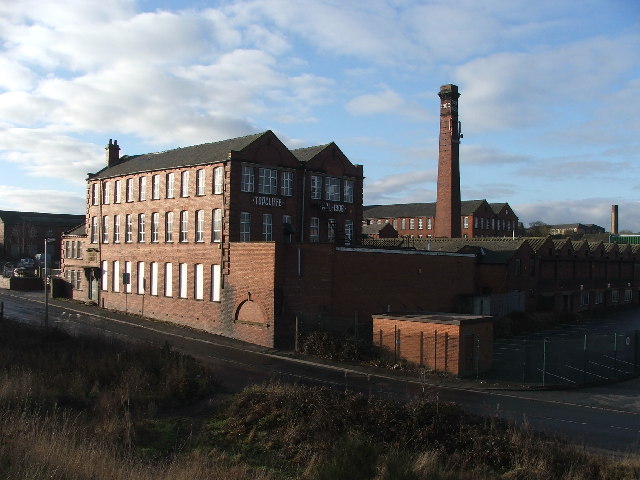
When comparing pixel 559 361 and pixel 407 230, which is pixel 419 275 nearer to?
pixel 559 361

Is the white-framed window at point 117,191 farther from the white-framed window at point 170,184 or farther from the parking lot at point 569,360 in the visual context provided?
the parking lot at point 569,360

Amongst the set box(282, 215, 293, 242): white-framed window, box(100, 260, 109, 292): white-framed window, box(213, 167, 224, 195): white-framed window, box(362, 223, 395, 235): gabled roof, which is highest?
box(213, 167, 224, 195): white-framed window

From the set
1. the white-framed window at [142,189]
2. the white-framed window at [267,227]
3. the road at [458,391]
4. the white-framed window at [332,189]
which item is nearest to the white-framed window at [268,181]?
the white-framed window at [267,227]

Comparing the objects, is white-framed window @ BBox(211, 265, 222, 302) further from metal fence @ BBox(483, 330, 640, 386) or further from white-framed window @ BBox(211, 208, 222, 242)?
metal fence @ BBox(483, 330, 640, 386)

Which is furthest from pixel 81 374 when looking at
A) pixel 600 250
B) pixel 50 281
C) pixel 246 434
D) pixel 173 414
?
pixel 600 250

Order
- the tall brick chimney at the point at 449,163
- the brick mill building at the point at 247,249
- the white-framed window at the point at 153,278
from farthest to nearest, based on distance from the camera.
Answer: the tall brick chimney at the point at 449,163, the white-framed window at the point at 153,278, the brick mill building at the point at 247,249

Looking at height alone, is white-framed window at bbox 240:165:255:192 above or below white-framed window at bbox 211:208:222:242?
above

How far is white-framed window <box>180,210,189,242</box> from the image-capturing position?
41.1 meters

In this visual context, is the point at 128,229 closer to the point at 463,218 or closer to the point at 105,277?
the point at 105,277

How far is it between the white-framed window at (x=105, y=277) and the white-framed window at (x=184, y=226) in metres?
11.2

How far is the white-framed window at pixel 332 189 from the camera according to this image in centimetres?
4409

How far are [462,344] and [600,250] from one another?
41.3 meters

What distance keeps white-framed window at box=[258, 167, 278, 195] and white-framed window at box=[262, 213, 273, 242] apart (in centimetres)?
159

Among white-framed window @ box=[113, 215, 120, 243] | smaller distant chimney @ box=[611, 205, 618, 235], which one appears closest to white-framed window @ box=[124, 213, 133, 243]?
white-framed window @ box=[113, 215, 120, 243]
